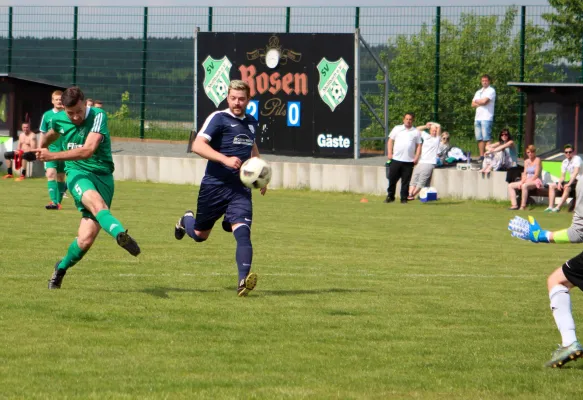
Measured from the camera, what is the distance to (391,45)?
1265 inches

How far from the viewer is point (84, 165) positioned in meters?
10.8

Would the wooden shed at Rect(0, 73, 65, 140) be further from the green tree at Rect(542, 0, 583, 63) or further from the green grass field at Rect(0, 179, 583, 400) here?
the green grass field at Rect(0, 179, 583, 400)

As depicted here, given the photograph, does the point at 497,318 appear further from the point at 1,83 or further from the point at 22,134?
the point at 1,83

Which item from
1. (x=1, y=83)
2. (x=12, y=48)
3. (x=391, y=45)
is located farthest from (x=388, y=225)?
(x=12, y=48)

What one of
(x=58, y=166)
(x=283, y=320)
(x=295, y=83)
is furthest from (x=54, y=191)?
(x=283, y=320)

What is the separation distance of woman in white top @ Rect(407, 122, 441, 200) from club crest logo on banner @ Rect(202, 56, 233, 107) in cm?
740

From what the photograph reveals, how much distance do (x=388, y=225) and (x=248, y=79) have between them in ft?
39.7

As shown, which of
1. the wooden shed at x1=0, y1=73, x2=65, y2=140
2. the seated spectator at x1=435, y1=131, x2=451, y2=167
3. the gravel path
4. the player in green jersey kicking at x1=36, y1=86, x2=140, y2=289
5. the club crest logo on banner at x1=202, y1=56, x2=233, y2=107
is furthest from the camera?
the wooden shed at x1=0, y1=73, x2=65, y2=140

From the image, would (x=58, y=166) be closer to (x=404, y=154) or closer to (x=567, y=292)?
(x=404, y=154)

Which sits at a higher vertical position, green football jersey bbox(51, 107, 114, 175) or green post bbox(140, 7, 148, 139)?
green post bbox(140, 7, 148, 139)

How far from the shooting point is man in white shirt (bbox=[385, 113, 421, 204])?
25.5m

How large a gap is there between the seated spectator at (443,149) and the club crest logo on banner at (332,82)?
333 cm

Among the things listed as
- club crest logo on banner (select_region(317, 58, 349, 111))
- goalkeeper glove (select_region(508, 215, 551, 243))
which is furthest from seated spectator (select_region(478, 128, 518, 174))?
goalkeeper glove (select_region(508, 215, 551, 243))

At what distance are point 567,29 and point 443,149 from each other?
1116 centimetres
